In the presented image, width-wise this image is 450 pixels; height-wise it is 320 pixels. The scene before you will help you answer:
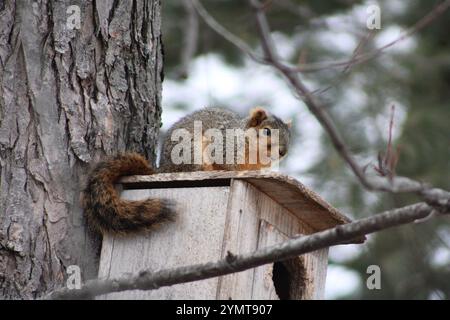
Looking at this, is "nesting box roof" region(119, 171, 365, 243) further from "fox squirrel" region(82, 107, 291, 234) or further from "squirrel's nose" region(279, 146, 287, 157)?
"squirrel's nose" region(279, 146, 287, 157)

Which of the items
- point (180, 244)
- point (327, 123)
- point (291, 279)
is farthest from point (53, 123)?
point (327, 123)

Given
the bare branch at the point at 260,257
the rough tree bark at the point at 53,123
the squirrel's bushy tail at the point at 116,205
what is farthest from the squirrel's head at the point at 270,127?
the bare branch at the point at 260,257

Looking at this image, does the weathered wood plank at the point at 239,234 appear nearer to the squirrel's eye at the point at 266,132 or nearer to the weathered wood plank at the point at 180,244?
the weathered wood plank at the point at 180,244

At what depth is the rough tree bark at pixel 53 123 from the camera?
2.67m

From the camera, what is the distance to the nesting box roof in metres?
2.56

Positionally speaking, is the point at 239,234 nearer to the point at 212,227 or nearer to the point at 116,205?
the point at 212,227

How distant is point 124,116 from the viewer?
116 inches

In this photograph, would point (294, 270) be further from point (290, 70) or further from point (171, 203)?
point (290, 70)

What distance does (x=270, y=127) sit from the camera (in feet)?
11.3

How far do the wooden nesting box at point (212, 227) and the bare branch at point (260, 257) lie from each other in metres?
0.37

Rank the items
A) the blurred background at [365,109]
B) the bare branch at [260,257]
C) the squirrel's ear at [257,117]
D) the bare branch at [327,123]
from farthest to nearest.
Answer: the blurred background at [365,109] < the squirrel's ear at [257,117] < the bare branch at [260,257] < the bare branch at [327,123]
